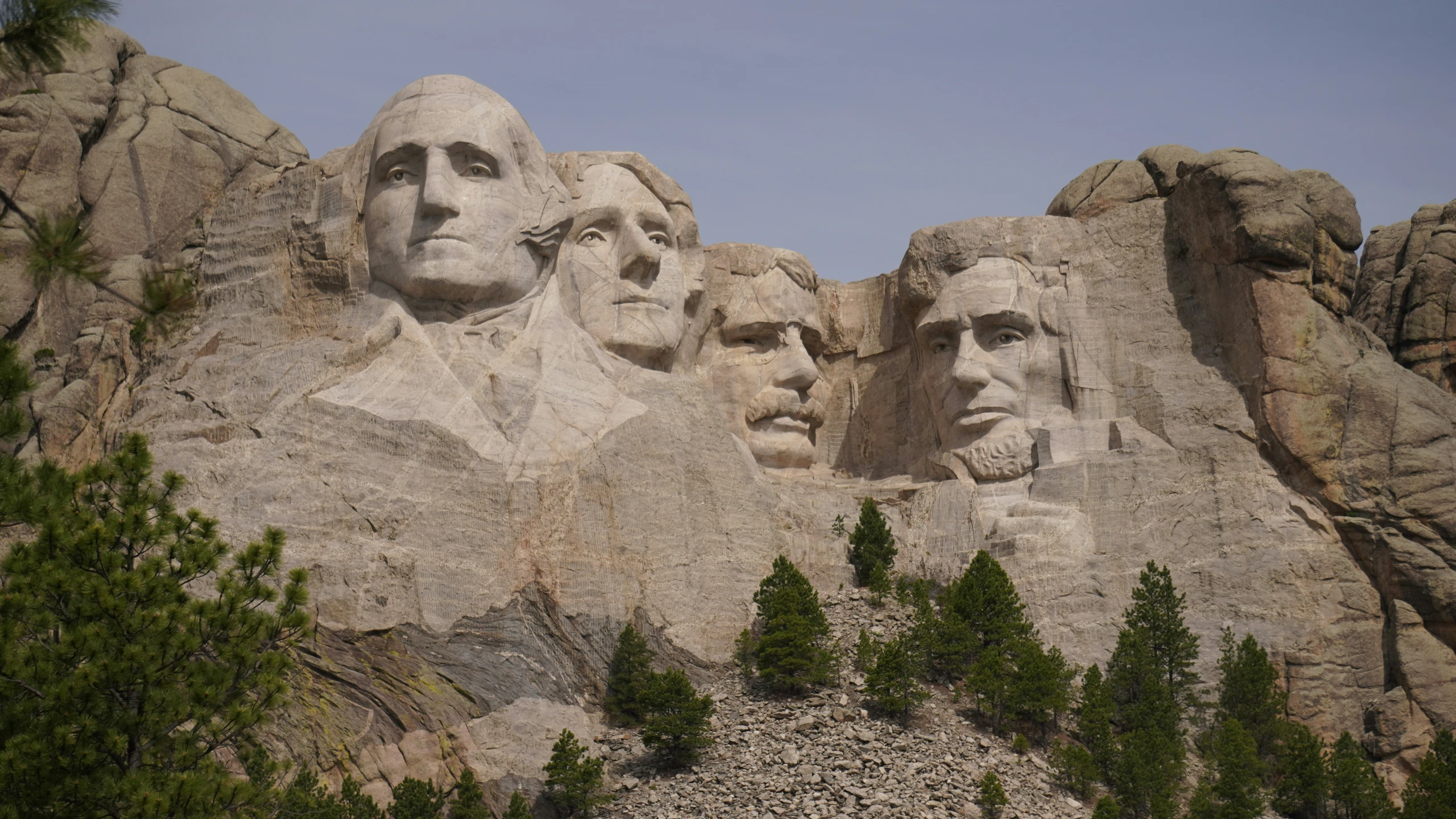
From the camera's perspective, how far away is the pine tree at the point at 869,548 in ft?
84.1

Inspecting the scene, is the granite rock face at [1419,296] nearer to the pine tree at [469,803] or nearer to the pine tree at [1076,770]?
the pine tree at [1076,770]

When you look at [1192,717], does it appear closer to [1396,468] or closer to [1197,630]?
[1197,630]

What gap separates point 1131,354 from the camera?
1072 inches

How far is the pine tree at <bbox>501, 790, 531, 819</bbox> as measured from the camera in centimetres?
2028

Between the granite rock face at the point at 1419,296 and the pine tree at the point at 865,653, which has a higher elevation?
the granite rock face at the point at 1419,296

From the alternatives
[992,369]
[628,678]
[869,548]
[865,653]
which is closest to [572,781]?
[628,678]

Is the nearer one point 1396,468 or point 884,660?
point 884,660

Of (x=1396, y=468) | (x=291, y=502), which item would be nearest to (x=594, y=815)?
(x=291, y=502)

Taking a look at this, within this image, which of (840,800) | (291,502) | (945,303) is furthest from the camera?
(945,303)

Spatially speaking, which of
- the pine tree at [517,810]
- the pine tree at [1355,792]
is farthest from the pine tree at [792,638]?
the pine tree at [1355,792]

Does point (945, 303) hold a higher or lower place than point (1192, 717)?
higher

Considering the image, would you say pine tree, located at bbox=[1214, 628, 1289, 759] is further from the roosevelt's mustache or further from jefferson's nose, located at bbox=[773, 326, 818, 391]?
jefferson's nose, located at bbox=[773, 326, 818, 391]

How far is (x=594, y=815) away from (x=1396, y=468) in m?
11.0

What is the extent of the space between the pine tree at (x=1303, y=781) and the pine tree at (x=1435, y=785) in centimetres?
91
